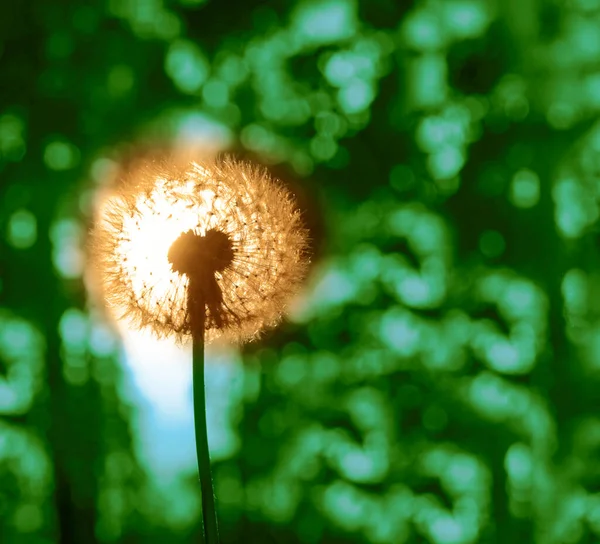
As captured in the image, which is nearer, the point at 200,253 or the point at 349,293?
the point at 200,253

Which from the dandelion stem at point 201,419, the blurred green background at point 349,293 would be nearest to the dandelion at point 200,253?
the dandelion stem at point 201,419

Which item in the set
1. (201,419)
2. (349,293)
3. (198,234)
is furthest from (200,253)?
(349,293)

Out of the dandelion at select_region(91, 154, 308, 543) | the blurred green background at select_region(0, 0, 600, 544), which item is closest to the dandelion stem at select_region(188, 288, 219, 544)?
the dandelion at select_region(91, 154, 308, 543)

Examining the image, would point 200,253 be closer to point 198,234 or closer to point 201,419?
point 198,234

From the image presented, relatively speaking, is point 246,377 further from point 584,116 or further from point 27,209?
point 584,116

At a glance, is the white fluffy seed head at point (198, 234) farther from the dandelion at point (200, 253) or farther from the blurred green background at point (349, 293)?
the blurred green background at point (349, 293)

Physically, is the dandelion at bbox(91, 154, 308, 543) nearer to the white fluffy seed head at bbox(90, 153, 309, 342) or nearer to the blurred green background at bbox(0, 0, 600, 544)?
the white fluffy seed head at bbox(90, 153, 309, 342)
